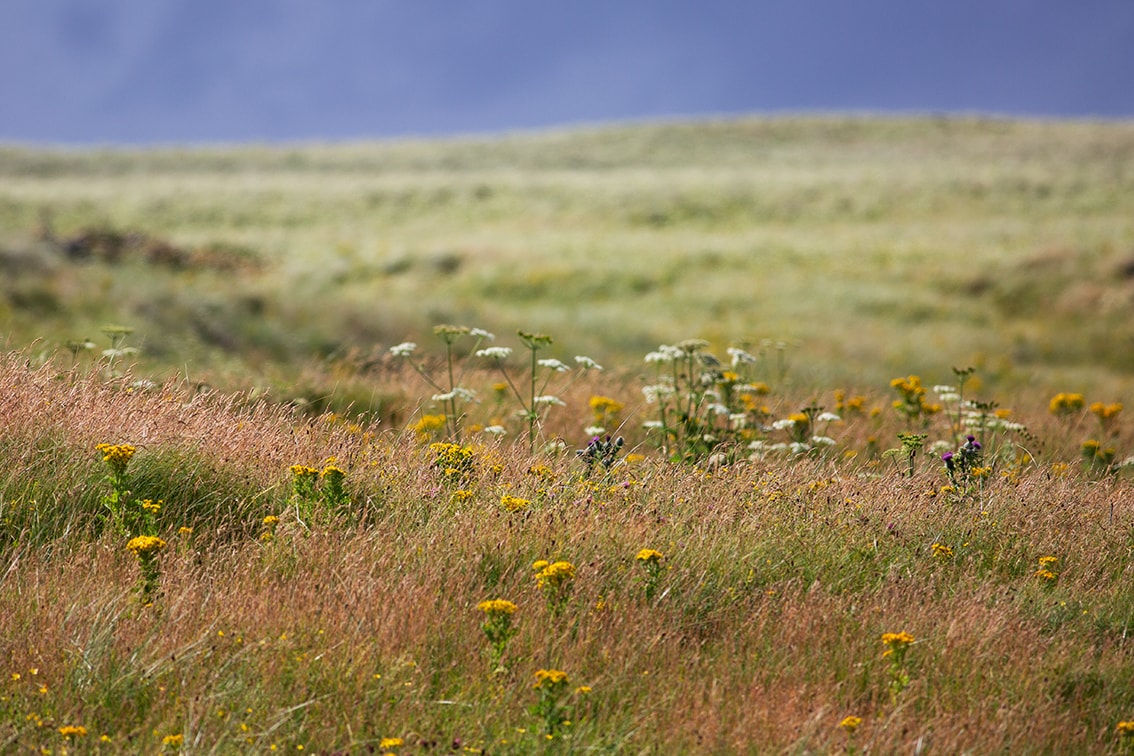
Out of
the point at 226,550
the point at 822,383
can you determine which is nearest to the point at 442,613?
the point at 226,550

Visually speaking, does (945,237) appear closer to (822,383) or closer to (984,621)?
(822,383)

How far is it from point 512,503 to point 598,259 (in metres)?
26.6

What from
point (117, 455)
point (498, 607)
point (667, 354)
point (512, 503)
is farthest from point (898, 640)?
point (667, 354)

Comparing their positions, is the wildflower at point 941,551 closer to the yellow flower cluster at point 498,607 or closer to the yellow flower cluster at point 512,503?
the yellow flower cluster at point 512,503

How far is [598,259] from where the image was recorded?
3041 centimetres

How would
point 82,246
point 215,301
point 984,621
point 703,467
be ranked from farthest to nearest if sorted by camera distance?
1. point 82,246
2. point 215,301
3. point 703,467
4. point 984,621

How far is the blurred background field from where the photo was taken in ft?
49.1

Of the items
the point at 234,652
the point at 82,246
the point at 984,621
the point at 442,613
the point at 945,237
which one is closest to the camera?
the point at 234,652

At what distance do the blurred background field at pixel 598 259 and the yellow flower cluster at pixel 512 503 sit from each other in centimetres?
348

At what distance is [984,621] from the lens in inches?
149

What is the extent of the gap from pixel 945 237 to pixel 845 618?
31310 millimetres

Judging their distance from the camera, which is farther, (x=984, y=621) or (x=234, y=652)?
(x=984, y=621)

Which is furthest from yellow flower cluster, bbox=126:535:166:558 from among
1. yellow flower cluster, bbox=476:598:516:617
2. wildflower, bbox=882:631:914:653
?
wildflower, bbox=882:631:914:653

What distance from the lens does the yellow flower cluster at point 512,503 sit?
4176mm
